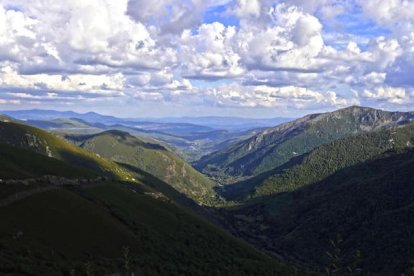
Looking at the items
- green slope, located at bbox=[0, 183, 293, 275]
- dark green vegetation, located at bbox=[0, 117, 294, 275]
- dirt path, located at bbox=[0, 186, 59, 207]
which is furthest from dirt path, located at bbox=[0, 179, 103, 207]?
green slope, located at bbox=[0, 183, 293, 275]

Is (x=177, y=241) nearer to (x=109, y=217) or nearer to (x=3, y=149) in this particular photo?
(x=109, y=217)

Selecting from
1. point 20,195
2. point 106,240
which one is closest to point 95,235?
point 106,240

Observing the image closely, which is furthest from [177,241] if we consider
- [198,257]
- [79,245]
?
[79,245]

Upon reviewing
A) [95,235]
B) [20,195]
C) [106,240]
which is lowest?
[106,240]

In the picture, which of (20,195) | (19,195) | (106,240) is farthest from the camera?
(20,195)

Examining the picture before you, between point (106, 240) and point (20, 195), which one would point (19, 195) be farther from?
point (106, 240)

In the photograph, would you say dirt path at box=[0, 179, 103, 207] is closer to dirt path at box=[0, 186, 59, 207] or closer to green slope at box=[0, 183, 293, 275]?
dirt path at box=[0, 186, 59, 207]

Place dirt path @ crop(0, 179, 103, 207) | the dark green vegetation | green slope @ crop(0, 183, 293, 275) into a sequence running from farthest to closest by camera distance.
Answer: dirt path @ crop(0, 179, 103, 207), the dark green vegetation, green slope @ crop(0, 183, 293, 275)

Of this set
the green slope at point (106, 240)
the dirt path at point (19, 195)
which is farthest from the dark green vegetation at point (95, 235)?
the dirt path at point (19, 195)

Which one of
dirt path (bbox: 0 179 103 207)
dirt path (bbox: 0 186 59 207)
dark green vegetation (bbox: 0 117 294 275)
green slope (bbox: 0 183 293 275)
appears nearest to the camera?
green slope (bbox: 0 183 293 275)
